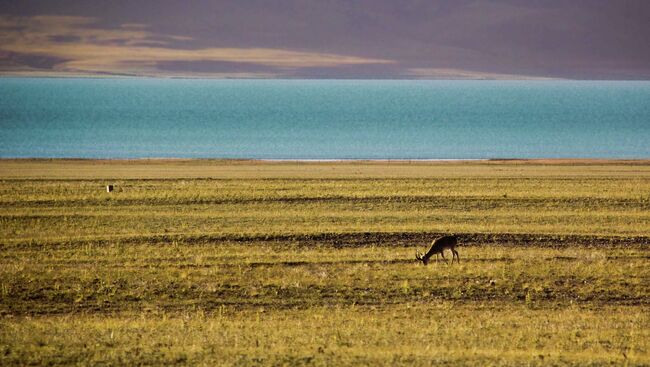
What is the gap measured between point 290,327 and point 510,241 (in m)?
11.8

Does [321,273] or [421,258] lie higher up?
[421,258]

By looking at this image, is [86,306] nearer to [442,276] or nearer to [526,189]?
[442,276]

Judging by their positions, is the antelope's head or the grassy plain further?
the antelope's head

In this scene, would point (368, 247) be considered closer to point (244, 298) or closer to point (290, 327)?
point (244, 298)

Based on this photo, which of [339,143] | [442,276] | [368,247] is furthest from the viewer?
[339,143]

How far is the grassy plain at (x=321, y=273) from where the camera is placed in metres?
15.8

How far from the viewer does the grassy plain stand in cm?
1584

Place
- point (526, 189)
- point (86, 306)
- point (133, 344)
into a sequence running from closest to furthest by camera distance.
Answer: point (133, 344) → point (86, 306) → point (526, 189)

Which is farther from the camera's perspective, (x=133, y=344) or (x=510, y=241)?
(x=510, y=241)

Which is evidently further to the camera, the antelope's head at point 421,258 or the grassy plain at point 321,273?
the antelope's head at point 421,258

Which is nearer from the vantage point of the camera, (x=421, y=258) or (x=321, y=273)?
(x=321, y=273)

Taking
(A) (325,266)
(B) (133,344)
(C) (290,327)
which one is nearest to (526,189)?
(A) (325,266)

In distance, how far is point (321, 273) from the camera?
74.4 feet

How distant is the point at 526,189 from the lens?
3969 centimetres
